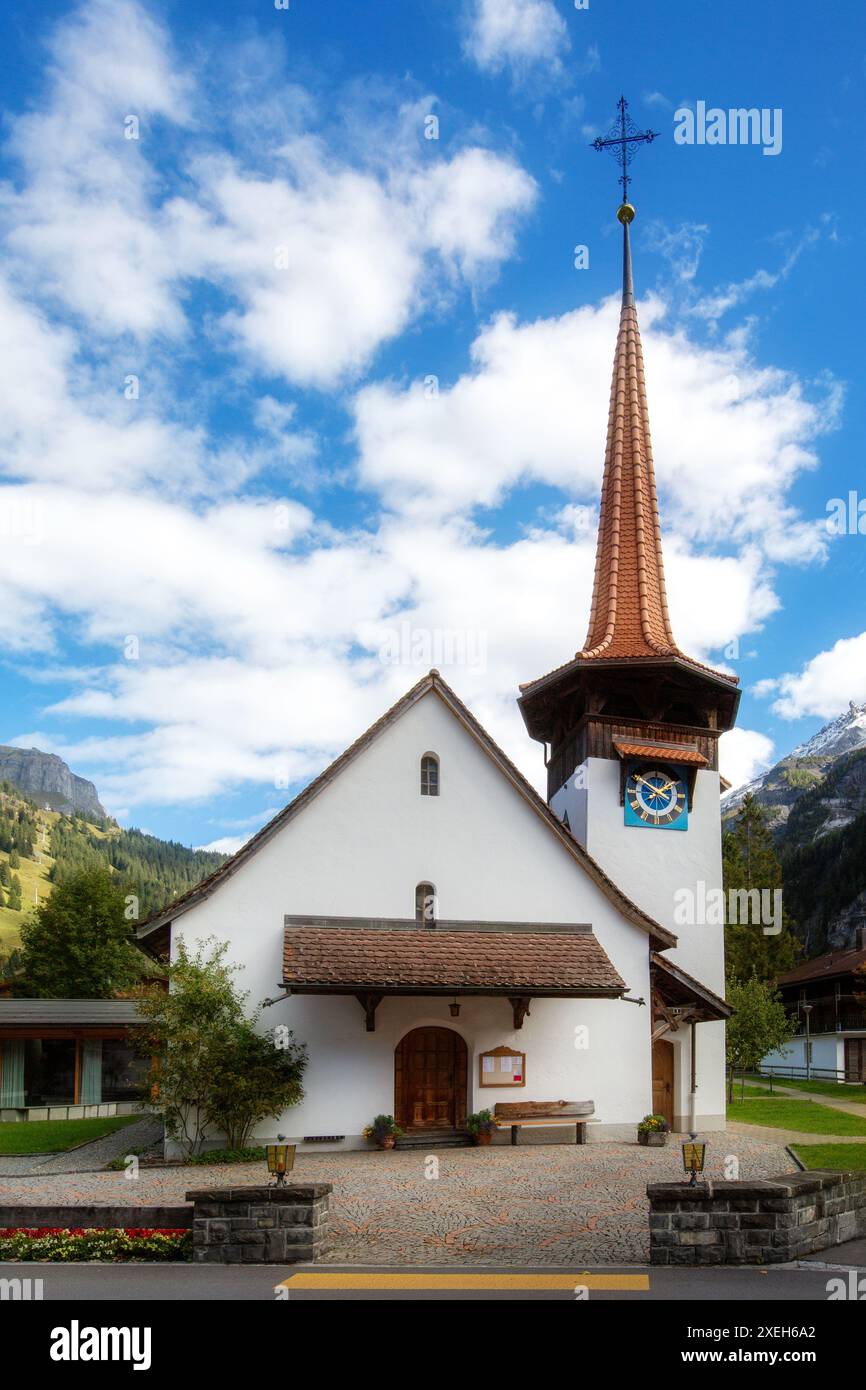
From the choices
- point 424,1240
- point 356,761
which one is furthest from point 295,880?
point 424,1240

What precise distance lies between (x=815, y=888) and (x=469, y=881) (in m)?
80.6

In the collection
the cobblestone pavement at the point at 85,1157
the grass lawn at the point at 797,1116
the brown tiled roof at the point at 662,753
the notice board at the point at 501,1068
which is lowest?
the grass lawn at the point at 797,1116

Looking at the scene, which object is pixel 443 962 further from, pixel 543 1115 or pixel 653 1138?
pixel 653 1138

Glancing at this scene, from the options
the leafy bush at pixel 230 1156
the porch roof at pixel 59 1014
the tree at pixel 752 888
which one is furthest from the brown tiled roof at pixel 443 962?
the tree at pixel 752 888

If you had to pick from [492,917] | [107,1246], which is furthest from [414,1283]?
[492,917]

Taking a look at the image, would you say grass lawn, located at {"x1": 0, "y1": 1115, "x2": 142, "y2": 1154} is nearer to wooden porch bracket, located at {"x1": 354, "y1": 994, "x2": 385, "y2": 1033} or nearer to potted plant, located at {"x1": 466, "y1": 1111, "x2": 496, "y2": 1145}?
wooden porch bracket, located at {"x1": 354, "y1": 994, "x2": 385, "y2": 1033}

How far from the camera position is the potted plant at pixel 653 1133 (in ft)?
65.5

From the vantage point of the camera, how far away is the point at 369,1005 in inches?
768

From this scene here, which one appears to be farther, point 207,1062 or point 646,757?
point 646,757

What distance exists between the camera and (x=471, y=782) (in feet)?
72.0

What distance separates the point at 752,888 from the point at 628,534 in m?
38.6

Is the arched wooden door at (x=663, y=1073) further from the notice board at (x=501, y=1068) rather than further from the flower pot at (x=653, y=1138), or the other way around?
the notice board at (x=501, y=1068)

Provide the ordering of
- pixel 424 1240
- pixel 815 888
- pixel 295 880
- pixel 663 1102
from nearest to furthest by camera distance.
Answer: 1. pixel 424 1240
2. pixel 295 880
3. pixel 663 1102
4. pixel 815 888
